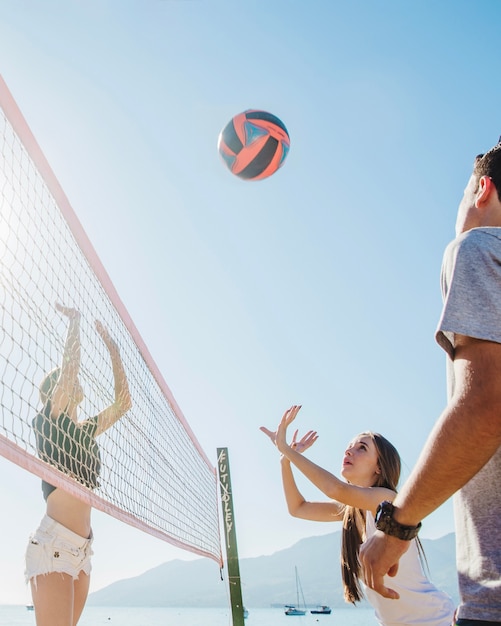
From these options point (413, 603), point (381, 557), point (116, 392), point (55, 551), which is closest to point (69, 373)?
point (116, 392)

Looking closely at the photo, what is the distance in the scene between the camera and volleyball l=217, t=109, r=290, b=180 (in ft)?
20.6

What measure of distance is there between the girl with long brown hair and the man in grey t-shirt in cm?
99

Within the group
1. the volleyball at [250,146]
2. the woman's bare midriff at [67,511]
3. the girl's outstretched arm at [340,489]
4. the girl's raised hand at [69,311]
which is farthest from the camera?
the volleyball at [250,146]

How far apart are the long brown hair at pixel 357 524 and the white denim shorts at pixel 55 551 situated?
1558 millimetres

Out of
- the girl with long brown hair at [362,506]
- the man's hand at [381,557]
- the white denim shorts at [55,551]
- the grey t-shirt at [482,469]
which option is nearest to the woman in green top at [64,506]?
the white denim shorts at [55,551]

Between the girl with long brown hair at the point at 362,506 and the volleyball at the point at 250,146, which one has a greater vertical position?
the volleyball at the point at 250,146

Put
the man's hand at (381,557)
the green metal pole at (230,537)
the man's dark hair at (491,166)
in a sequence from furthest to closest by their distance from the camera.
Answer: the green metal pole at (230,537) < the man's dark hair at (491,166) < the man's hand at (381,557)

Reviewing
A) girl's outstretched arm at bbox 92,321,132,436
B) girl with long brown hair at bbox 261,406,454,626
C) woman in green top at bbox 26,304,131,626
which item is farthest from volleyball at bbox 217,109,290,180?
girl with long brown hair at bbox 261,406,454,626

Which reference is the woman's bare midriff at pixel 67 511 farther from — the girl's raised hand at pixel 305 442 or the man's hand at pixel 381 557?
the man's hand at pixel 381 557

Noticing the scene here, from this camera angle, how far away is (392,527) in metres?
1.44

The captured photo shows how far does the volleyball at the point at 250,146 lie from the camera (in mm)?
6270

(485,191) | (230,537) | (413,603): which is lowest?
(413,603)

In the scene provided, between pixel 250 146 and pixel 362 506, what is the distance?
441 centimetres

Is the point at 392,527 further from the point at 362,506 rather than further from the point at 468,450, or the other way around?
the point at 362,506
